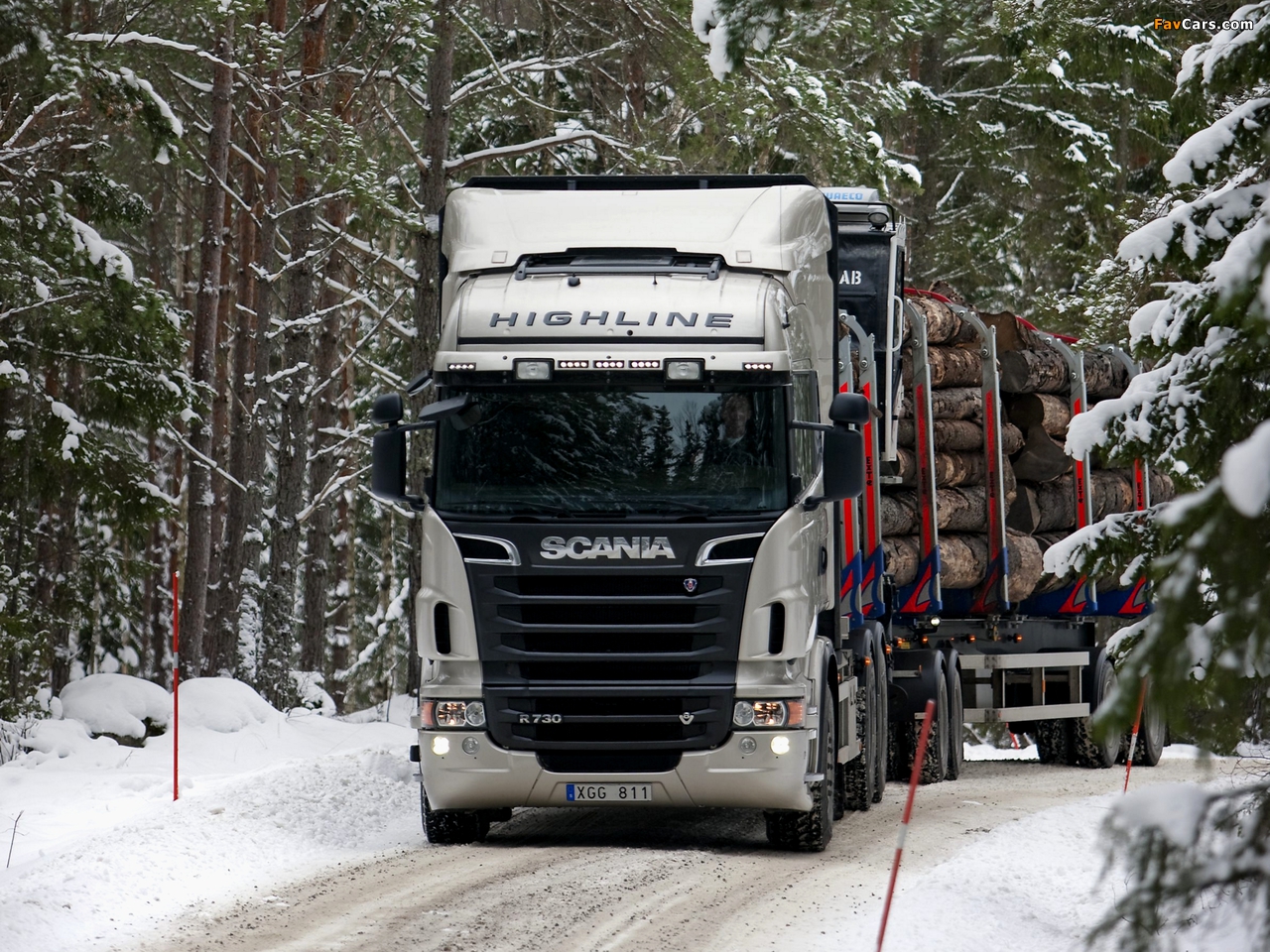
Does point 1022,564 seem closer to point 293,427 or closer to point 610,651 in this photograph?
point 610,651

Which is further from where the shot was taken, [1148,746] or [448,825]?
[1148,746]

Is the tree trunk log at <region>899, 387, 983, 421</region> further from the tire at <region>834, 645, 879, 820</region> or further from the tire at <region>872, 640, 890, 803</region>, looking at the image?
the tire at <region>834, 645, 879, 820</region>

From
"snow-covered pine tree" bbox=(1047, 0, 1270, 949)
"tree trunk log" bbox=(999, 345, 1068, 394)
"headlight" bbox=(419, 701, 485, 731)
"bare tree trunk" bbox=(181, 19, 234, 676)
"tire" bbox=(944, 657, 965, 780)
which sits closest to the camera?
"snow-covered pine tree" bbox=(1047, 0, 1270, 949)

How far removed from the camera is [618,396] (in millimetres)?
10164

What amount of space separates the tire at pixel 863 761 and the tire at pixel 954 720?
2.65 meters

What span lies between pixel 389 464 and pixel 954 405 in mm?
6918

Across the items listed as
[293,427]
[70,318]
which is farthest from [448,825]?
[293,427]

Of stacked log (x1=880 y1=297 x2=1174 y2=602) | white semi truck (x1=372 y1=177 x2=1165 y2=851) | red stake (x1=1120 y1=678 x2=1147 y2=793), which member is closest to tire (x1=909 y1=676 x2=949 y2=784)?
stacked log (x1=880 y1=297 x2=1174 y2=602)

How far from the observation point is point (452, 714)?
10102 millimetres

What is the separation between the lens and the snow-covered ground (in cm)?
815

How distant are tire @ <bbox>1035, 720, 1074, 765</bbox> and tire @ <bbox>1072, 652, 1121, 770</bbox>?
0.30ft

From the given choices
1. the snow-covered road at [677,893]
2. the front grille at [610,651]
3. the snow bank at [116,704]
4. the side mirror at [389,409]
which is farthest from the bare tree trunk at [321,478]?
the front grille at [610,651]

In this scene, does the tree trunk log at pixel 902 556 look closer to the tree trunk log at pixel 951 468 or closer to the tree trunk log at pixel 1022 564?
the tree trunk log at pixel 951 468

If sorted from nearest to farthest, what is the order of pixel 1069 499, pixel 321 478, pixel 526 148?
pixel 1069 499, pixel 526 148, pixel 321 478
